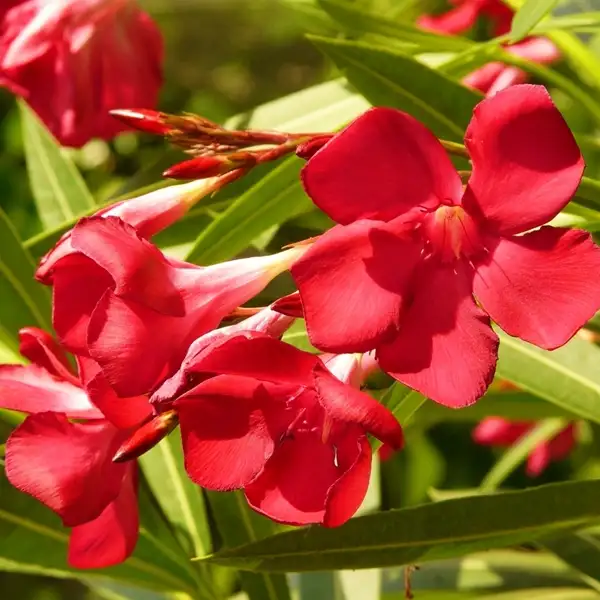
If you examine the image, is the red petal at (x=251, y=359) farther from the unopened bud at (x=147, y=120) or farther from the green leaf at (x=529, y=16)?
the green leaf at (x=529, y=16)

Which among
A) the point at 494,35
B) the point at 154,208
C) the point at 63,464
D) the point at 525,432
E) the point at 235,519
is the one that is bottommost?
the point at 525,432

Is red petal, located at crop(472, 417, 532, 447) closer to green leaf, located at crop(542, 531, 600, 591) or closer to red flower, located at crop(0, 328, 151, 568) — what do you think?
green leaf, located at crop(542, 531, 600, 591)

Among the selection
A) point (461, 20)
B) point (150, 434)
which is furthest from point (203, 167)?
point (461, 20)

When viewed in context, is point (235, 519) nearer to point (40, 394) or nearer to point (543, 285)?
point (40, 394)

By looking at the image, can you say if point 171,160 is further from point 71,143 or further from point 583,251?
point 583,251

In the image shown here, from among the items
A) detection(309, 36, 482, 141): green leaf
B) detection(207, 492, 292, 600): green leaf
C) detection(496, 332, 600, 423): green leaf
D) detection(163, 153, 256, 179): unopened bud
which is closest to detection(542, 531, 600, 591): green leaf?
detection(496, 332, 600, 423): green leaf

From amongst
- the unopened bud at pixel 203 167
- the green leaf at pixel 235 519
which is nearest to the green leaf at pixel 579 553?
the green leaf at pixel 235 519
